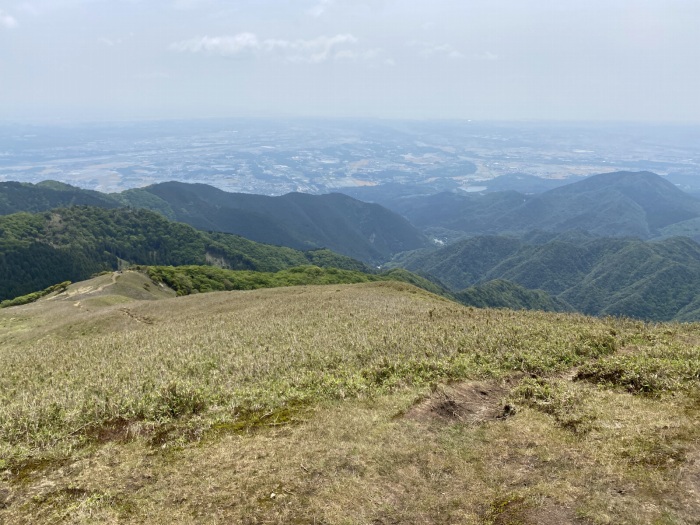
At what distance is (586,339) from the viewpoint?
1878 cm

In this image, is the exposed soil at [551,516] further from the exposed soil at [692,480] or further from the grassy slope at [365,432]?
the exposed soil at [692,480]

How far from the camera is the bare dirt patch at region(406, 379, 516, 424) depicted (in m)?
12.1

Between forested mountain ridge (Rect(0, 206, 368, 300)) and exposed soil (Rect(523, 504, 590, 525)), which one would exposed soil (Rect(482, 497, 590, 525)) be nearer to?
exposed soil (Rect(523, 504, 590, 525))

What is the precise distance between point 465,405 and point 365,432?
12.4ft

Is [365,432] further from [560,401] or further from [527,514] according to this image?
[560,401]

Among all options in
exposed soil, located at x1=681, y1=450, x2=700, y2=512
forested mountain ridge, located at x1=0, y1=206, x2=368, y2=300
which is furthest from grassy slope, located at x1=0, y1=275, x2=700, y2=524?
forested mountain ridge, located at x1=0, y1=206, x2=368, y2=300

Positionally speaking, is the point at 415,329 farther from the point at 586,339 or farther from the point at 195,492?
the point at 195,492

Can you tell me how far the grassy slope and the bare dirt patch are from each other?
0.39ft

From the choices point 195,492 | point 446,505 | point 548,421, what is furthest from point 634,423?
point 195,492

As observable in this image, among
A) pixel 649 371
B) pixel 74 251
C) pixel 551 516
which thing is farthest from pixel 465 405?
pixel 74 251

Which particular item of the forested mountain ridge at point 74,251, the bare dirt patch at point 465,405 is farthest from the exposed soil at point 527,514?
the forested mountain ridge at point 74,251

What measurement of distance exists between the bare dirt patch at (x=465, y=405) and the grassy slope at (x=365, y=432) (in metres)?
0.12

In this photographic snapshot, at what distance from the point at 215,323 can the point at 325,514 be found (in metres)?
24.7

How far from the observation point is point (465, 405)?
42.4 feet
